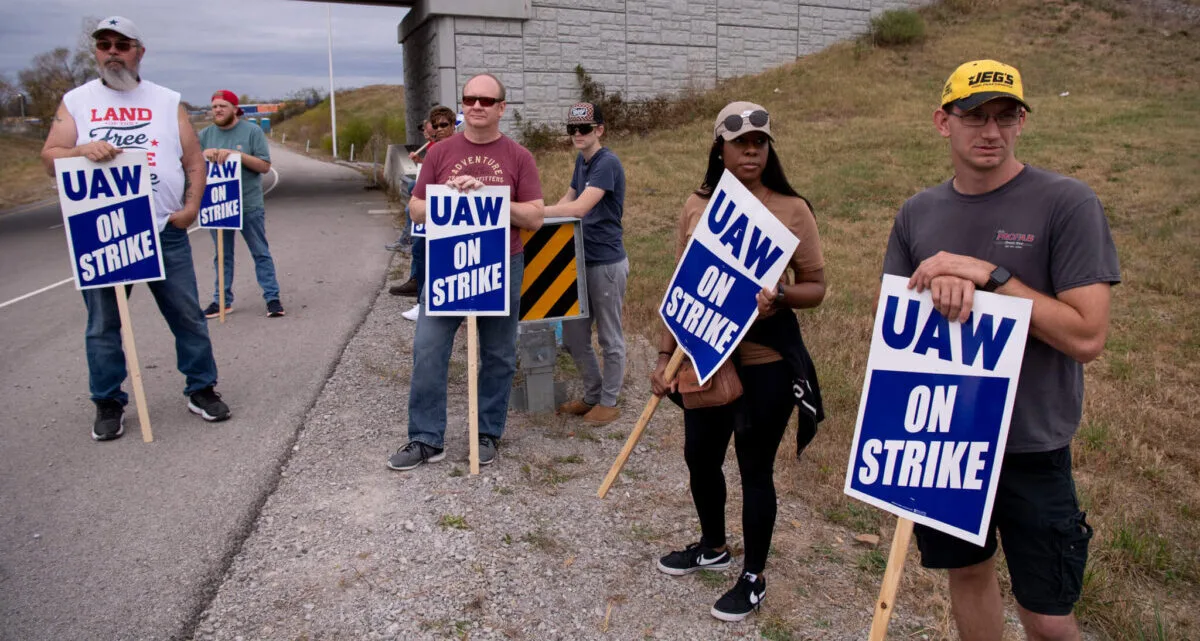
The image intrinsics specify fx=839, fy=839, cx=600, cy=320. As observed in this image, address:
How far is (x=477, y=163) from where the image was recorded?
15.0ft

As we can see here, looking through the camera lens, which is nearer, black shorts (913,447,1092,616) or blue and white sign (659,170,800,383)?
black shorts (913,447,1092,616)

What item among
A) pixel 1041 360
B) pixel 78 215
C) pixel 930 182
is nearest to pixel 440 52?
pixel 930 182

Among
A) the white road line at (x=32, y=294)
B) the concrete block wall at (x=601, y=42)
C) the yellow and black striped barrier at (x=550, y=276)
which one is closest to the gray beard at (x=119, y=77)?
the yellow and black striped barrier at (x=550, y=276)

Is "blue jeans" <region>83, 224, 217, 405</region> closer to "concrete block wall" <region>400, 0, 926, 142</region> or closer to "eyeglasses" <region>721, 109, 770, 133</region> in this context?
"eyeglasses" <region>721, 109, 770, 133</region>

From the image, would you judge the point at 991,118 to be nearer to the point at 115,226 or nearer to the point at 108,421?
the point at 115,226

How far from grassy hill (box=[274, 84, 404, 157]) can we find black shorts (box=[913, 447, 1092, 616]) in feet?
121

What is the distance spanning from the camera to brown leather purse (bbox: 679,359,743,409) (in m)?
3.25

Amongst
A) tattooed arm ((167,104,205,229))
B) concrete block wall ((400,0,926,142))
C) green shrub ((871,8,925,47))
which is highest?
green shrub ((871,8,925,47))

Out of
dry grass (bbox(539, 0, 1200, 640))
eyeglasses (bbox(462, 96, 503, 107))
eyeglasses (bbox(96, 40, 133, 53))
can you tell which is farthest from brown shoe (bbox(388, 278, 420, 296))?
eyeglasses (bbox(462, 96, 503, 107))

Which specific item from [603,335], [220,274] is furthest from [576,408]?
[220,274]

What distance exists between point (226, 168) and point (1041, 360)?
7668 millimetres

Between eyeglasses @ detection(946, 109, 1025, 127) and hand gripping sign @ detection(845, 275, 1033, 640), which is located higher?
eyeglasses @ detection(946, 109, 1025, 127)

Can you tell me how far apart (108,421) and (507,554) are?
9.66 feet

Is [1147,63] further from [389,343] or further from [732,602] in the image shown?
[732,602]
